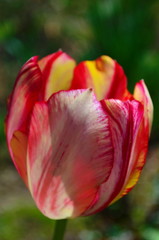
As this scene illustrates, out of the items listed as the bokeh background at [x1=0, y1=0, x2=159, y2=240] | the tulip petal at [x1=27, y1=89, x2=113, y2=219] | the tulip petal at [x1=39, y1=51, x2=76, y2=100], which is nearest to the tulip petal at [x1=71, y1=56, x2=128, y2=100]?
the tulip petal at [x1=39, y1=51, x2=76, y2=100]

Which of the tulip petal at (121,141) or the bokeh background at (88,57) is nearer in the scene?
the tulip petal at (121,141)

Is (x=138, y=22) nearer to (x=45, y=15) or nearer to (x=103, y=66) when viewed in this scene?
(x=45, y=15)

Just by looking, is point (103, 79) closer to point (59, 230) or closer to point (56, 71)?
point (56, 71)

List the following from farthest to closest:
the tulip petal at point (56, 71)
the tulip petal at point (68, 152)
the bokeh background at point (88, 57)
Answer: the bokeh background at point (88, 57), the tulip petal at point (56, 71), the tulip petal at point (68, 152)

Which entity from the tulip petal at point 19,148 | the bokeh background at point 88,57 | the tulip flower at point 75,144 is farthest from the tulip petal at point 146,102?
the bokeh background at point 88,57

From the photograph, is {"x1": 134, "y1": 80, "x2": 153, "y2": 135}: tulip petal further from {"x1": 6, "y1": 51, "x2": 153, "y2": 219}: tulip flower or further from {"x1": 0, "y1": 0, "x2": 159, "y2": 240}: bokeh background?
{"x1": 0, "y1": 0, "x2": 159, "y2": 240}: bokeh background

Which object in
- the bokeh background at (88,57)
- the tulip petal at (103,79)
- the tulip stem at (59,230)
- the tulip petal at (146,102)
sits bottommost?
the bokeh background at (88,57)

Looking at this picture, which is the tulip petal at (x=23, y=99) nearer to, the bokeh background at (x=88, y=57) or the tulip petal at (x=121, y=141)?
the tulip petal at (x=121, y=141)
